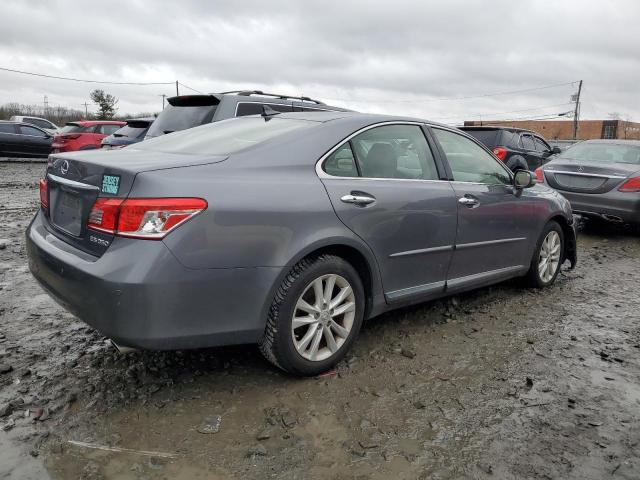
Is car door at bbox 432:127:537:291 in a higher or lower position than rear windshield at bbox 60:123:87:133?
lower

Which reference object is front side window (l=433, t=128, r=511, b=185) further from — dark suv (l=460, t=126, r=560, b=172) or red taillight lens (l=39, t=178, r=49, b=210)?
dark suv (l=460, t=126, r=560, b=172)

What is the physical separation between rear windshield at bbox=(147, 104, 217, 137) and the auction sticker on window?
4.44 meters

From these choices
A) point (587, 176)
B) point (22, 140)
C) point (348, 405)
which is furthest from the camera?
point (22, 140)

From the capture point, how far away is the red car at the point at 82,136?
15.0 meters

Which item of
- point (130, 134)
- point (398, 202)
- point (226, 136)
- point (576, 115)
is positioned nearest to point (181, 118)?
point (130, 134)

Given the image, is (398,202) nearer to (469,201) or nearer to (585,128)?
(469,201)

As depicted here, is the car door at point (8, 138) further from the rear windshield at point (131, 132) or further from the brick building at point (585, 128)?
the brick building at point (585, 128)

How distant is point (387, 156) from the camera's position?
3461 mm

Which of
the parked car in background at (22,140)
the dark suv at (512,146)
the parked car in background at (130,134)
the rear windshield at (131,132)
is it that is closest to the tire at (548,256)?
the dark suv at (512,146)

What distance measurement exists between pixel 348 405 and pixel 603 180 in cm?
630

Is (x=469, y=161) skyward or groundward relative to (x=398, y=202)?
skyward

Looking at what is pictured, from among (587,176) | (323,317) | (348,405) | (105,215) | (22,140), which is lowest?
(348,405)

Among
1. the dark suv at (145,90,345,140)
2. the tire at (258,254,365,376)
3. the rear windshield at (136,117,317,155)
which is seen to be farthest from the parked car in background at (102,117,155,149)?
the tire at (258,254,365,376)

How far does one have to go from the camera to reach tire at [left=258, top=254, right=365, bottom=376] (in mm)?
2795
